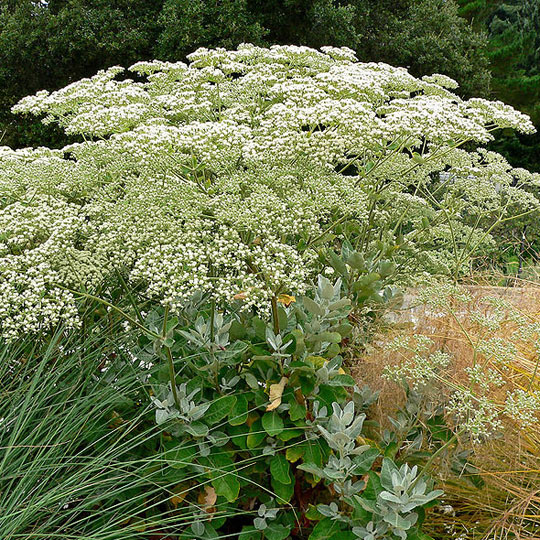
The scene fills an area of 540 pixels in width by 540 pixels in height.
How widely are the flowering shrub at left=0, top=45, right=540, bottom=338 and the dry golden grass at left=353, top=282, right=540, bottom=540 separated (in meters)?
0.61

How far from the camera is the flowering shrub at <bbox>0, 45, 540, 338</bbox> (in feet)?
6.99

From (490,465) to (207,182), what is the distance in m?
1.82

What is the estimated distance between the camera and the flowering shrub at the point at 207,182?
2.13 meters

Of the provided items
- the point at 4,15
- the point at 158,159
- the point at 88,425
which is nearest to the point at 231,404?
the point at 88,425

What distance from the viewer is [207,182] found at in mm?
2762

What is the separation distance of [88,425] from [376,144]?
1.75 metres

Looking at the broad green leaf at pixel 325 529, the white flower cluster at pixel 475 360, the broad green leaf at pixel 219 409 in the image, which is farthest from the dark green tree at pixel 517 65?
the broad green leaf at pixel 325 529

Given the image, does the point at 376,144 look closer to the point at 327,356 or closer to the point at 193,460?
the point at 327,356

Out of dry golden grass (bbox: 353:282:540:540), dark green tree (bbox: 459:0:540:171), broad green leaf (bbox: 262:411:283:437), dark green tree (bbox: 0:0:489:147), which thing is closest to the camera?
broad green leaf (bbox: 262:411:283:437)

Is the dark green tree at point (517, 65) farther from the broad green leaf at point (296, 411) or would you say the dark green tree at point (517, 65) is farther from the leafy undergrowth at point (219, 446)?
the broad green leaf at point (296, 411)

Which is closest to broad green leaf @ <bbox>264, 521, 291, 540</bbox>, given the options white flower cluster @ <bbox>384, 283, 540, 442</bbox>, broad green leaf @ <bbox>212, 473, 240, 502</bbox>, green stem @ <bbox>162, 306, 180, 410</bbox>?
broad green leaf @ <bbox>212, 473, 240, 502</bbox>

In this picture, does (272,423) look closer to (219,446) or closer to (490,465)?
(219,446)

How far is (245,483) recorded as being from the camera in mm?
2322

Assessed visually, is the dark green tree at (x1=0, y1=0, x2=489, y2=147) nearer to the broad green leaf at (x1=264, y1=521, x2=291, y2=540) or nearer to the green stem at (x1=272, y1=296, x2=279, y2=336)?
the green stem at (x1=272, y1=296, x2=279, y2=336)
